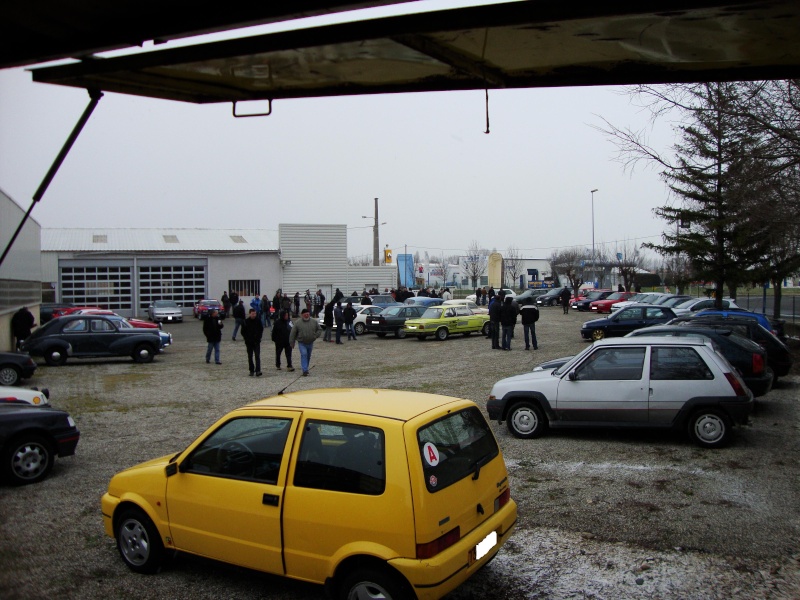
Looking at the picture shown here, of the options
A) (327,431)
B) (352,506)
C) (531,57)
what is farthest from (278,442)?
(531,57)

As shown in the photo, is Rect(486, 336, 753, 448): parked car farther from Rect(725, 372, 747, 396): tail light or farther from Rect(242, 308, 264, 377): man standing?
Rect(242, 308, 264, 377): man standing

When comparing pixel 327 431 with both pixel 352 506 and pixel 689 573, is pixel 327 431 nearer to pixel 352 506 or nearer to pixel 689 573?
pixel 352 506

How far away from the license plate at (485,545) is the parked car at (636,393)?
17.4 feet

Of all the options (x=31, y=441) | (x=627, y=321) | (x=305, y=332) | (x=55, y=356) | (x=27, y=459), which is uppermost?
(x=305, y=332)

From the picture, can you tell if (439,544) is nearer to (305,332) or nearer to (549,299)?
(305,332)

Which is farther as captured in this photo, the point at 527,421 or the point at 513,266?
the point at 513,266

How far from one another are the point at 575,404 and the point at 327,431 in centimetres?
596

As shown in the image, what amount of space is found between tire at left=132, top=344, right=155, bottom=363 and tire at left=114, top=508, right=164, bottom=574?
17.5 m

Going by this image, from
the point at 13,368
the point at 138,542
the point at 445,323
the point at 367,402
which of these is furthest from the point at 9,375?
the point at 445,323

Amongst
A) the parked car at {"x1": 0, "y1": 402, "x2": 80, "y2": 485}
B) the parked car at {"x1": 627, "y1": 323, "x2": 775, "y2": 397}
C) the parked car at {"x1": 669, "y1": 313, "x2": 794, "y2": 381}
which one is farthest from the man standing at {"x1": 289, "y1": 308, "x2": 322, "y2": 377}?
the parked car at {"x1": 627, "y1": 323, "x2": 775, "y2": 397}

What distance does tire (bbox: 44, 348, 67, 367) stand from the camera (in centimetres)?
2102

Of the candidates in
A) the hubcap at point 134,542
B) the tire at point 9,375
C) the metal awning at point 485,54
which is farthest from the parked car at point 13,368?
the metal awning at point 485,54

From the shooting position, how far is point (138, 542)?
18.7 ft

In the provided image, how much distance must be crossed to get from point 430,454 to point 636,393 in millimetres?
5981
